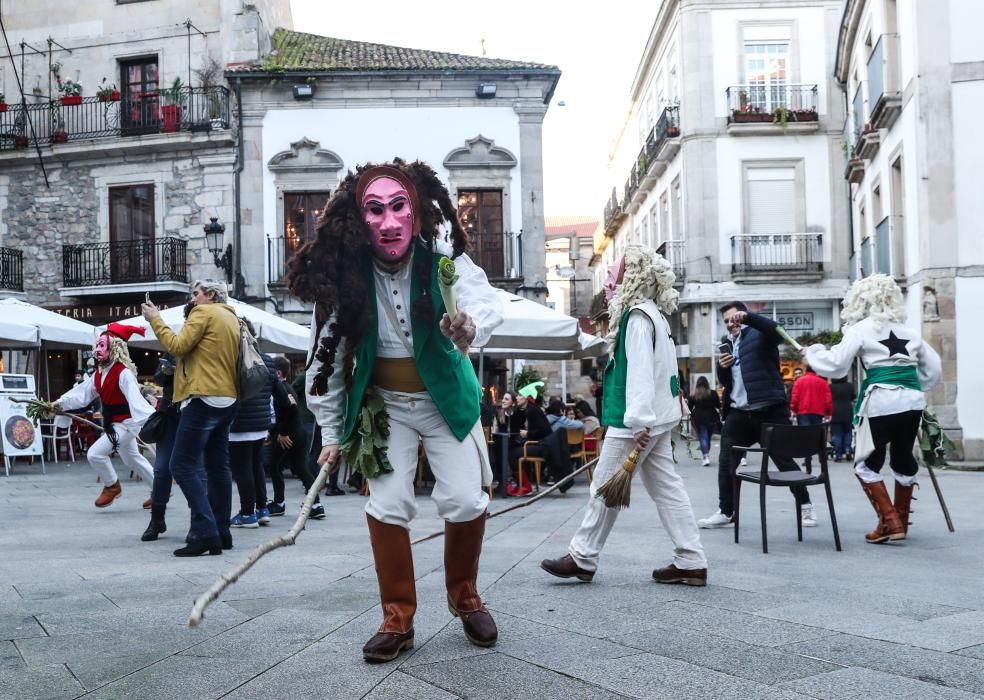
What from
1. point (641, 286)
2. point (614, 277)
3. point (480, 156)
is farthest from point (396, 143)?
point (641, 286)

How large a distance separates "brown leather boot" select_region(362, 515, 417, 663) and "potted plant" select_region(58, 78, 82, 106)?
22.8 meters

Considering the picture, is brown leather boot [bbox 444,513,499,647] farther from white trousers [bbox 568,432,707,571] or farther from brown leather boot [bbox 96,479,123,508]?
brown leather boot [bbox 96,479,123,508]

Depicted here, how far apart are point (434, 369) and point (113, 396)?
5.90 meters

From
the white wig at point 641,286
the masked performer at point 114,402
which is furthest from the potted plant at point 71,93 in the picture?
the white wig at point 641,286

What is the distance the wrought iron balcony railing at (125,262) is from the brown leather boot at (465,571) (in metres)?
20.2

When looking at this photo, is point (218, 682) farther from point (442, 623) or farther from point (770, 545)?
point (770, 545)

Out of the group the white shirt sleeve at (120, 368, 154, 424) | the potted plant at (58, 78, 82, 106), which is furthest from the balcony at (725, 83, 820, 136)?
the white shirt sleeve at (120, 368, 154, 424)

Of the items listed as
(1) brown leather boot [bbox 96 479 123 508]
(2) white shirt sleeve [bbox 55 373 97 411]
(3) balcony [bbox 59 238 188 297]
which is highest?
(3) balcony [bbox 59 238 188 297]

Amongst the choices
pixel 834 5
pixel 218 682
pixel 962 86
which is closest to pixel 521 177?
pixel 962 86

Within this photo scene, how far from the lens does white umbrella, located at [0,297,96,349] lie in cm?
1487

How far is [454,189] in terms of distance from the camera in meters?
23.7

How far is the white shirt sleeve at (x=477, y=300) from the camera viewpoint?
4.05 meters

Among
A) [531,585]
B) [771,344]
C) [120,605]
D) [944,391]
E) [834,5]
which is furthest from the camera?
[834,5]

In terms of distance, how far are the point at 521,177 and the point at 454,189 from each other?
1564 millimetres
